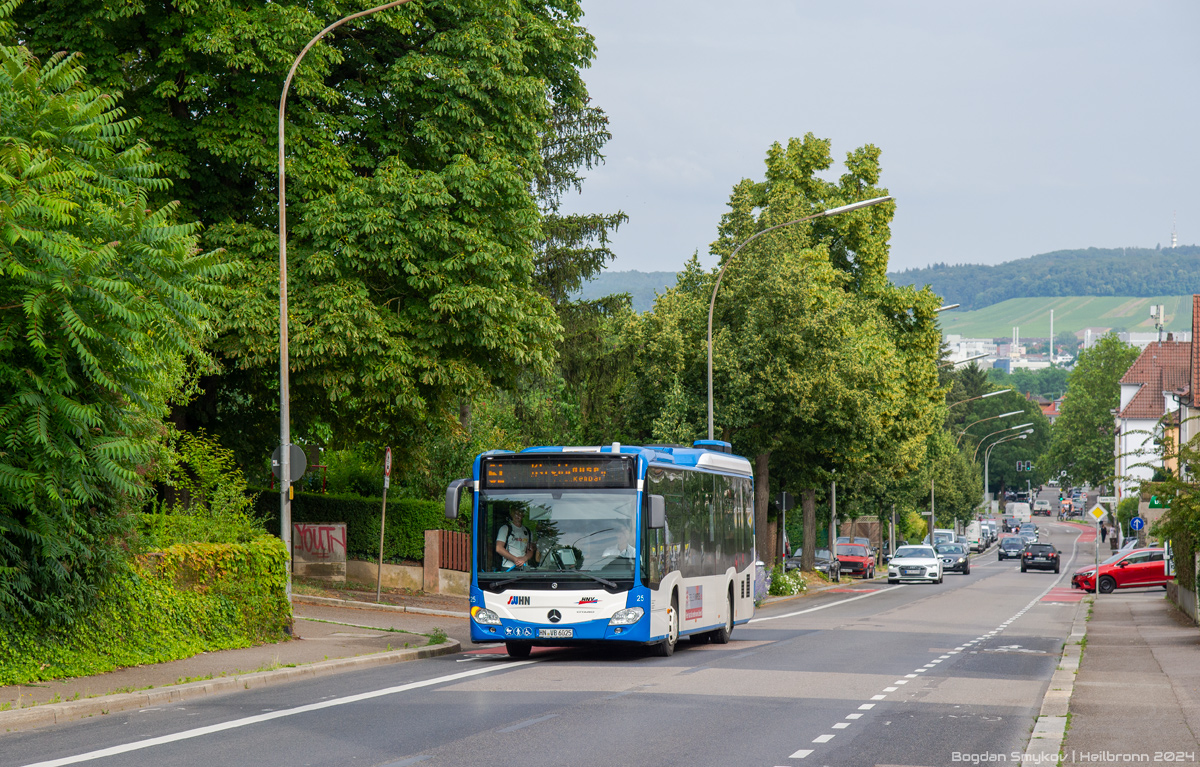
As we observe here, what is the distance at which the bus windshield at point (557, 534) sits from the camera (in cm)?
1745

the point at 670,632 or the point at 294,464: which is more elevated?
the point at 294,464

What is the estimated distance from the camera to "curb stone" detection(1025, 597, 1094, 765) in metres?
10.1

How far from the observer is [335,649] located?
708 inches

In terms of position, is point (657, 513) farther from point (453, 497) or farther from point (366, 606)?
point (366, 606)

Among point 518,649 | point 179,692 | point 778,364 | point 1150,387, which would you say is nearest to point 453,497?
point 518,649

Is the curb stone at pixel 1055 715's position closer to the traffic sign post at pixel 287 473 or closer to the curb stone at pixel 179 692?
the curb stone at pixel 179 692

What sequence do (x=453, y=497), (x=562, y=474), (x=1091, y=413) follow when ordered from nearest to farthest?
(x=453, y=497) → (x=562, y=474) → (x=1091, y=413)

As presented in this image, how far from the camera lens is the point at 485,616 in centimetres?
1761

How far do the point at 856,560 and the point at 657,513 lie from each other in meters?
42.9

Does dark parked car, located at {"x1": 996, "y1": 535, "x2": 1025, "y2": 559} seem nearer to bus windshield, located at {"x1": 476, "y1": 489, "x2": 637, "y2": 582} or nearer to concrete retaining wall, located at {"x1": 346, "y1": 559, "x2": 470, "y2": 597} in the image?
concrete retaining wall, located at {"x1": 346, "y1": 559, "x2": 470, "y2": 597}

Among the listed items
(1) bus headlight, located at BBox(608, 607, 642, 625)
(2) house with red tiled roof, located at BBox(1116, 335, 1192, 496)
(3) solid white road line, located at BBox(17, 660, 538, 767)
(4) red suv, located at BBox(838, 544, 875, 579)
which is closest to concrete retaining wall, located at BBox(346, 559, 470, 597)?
(1) bus headlight, located at BBox(608, 607, 642, 625)

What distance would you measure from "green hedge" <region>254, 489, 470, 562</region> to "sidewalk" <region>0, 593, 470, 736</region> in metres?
5.09

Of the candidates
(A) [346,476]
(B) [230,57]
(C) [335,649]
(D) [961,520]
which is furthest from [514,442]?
(D) [961,520]

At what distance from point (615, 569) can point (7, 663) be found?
7.45m
